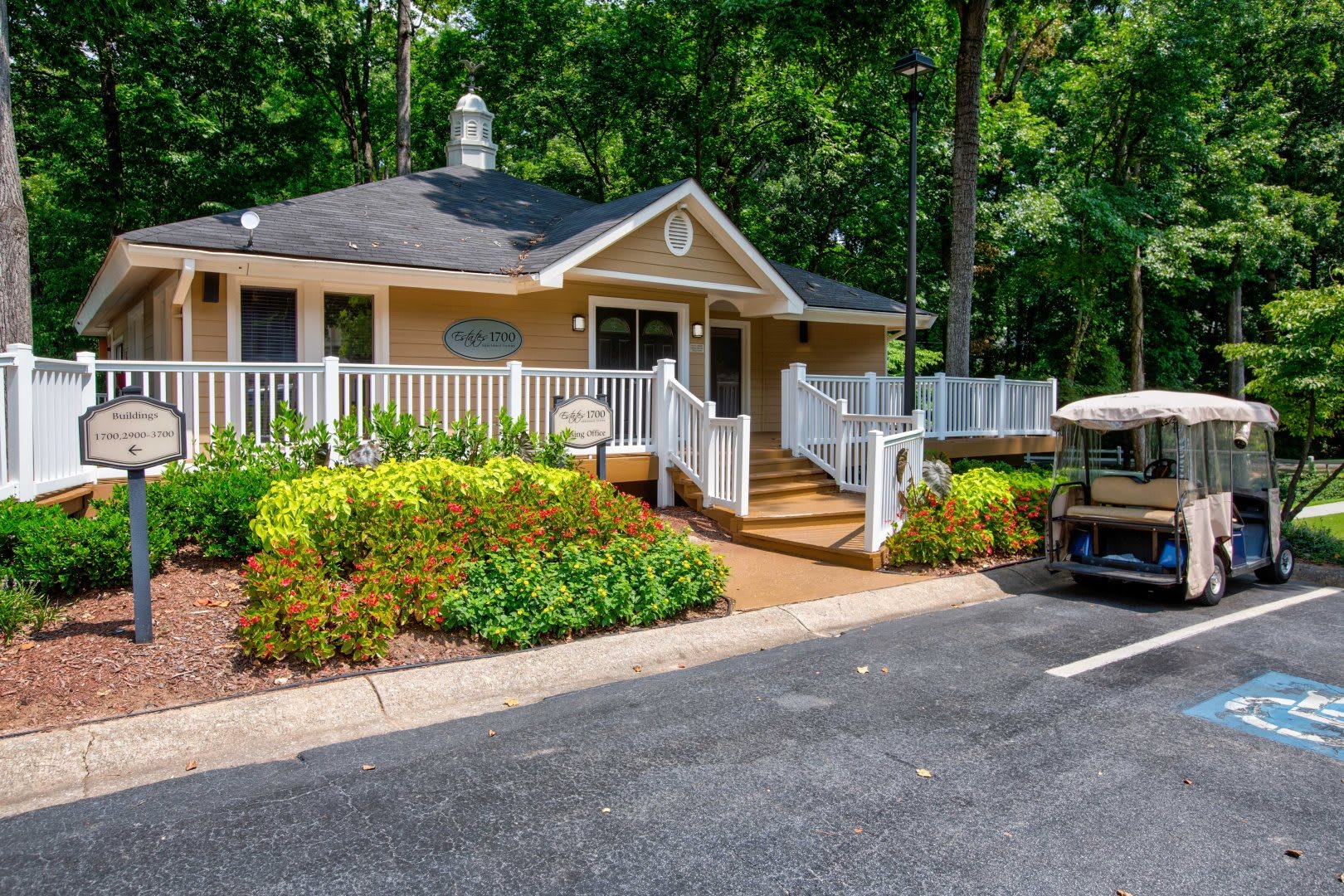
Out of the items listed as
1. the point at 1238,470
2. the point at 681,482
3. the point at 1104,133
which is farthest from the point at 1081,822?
the point at 1104,133

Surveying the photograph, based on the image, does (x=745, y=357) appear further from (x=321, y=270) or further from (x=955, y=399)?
(x=321, y=270)

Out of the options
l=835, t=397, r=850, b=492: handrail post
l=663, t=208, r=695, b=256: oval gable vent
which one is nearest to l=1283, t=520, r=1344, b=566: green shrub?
l=835, t=397, r=850, b=492: handrail post

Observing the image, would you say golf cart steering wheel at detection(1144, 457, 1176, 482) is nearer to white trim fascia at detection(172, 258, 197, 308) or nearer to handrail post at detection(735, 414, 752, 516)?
handrail post at detection(735, 414, 752, 516)

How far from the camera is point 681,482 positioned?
1101 cm

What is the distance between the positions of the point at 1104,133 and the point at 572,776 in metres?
21.2

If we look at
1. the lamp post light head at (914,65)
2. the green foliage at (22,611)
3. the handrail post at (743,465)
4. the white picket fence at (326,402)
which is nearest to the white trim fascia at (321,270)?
the white picket fence at (326,402)

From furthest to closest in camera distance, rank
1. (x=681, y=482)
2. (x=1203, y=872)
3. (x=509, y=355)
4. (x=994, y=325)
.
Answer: (x=994, y=325), (x=509, y=355), (x=681, y=482), (x=1203, y=872)

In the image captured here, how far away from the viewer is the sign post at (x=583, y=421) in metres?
8.29

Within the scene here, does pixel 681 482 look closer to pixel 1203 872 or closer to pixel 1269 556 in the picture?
pixel 1269 556

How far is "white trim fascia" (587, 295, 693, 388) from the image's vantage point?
1320 cm

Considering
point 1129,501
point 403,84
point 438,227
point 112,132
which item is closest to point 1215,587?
point 1129,501

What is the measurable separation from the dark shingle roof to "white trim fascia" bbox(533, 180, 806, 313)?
0.15m

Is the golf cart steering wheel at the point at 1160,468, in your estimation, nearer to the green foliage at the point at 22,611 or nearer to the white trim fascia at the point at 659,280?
the white trim fascia at the point at 659,280

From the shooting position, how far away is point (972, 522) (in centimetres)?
895
